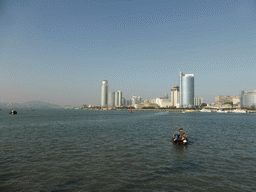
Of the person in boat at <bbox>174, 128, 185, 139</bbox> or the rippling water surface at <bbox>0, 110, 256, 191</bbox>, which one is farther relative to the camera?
the person in boat at <bbox>174, 128, 185, 139</bbox>

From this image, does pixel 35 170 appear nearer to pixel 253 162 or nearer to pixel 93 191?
pixel 93 191

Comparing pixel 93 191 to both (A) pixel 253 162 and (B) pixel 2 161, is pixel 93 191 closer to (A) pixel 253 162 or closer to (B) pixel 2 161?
(B) pixel 2 161

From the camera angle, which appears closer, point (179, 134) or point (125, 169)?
point (125, 169)

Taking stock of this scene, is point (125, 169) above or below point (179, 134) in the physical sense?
below

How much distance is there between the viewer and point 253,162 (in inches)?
908

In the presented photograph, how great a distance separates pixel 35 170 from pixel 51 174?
254 centimetres

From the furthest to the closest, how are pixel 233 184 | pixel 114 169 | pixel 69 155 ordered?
pixel 69 155
pixel 114 169
pixel 233 184

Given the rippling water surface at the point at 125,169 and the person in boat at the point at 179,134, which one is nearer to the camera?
the rippling water surface at the point at 125,169

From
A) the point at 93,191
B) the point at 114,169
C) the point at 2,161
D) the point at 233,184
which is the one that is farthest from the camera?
the point at 2,161

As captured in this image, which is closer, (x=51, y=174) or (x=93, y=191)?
(x=93, y=191)

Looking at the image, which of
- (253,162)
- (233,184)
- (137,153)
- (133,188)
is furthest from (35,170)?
(253,162)

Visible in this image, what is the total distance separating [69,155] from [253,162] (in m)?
25.2

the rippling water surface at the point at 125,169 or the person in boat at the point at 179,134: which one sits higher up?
the person in boat at the point at 179,134

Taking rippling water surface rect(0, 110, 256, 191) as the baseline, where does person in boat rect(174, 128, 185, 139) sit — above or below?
above
